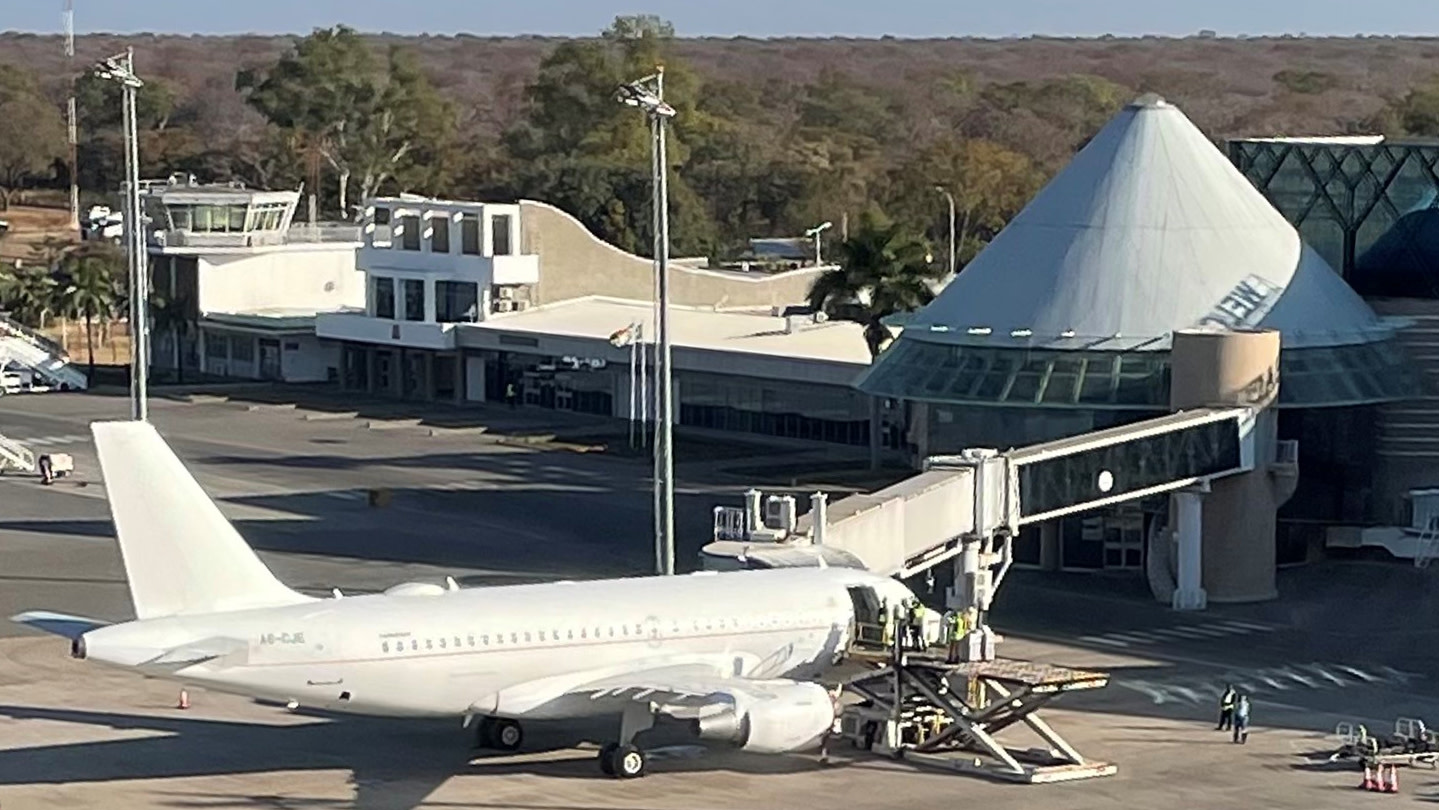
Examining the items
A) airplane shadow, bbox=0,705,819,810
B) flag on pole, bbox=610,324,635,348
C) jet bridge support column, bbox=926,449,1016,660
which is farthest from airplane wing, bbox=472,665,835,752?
A: flag on pole, bbox=610,324,635,348

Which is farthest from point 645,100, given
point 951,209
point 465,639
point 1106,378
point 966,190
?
point 966,190

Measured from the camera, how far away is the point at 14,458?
105125 millimetres

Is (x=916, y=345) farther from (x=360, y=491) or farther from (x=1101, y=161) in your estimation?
(x=360, y=491)

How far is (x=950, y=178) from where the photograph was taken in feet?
625

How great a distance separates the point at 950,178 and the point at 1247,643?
4886 inches

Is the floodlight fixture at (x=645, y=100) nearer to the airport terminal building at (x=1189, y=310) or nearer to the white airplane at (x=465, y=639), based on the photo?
the white airplane at (x=465, y=639)

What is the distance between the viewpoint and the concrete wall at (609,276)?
5162 inches

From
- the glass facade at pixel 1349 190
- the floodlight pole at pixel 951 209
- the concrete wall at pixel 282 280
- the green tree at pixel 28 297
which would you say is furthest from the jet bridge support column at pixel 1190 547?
the green tree at pixel 28 297

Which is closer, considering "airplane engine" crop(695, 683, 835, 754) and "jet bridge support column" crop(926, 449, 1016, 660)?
"airplane engine" crop(695, 683, 835, 754)

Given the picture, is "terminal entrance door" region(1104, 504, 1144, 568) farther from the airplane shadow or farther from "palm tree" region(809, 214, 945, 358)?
the airplane shadow

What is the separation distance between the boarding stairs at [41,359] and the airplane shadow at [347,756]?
8264 centimetres

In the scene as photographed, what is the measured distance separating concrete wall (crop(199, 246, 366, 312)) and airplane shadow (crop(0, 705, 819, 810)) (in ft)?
295

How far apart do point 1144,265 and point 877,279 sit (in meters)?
19.8

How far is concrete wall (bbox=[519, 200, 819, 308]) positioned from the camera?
131 meters
